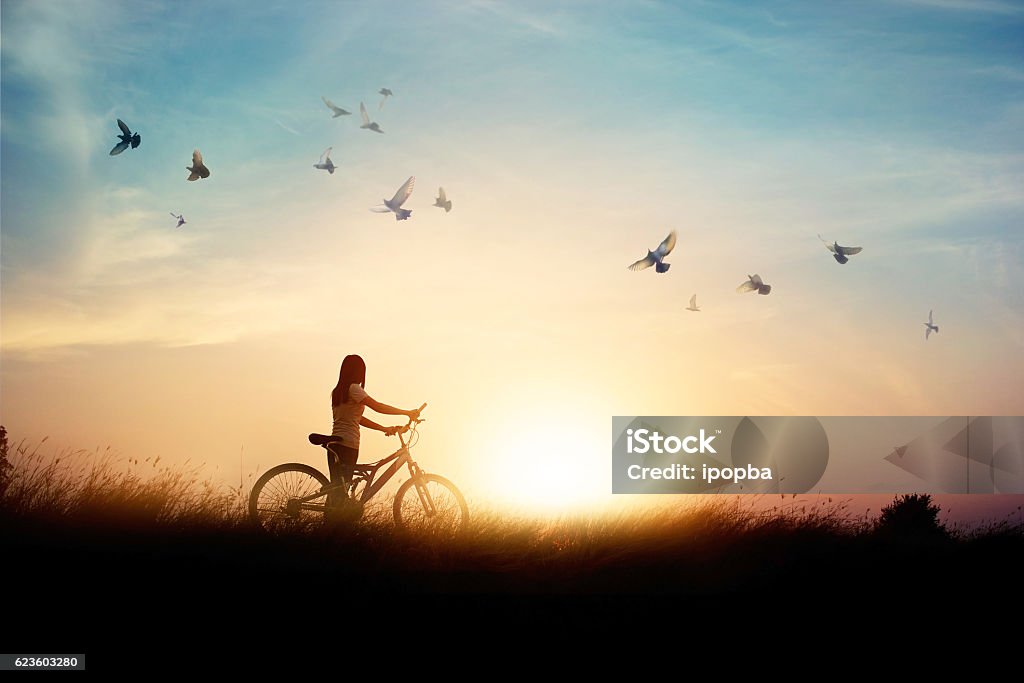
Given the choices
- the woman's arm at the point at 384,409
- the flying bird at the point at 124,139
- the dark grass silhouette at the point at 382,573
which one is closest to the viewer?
the dark grass silhouette at the point at 382,573

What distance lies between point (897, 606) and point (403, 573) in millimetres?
6188

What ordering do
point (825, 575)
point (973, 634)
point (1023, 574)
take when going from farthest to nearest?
1. point (1023, 574)
2. point (825, 575)
3. point (973, 634)

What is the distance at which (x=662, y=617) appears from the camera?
32.4 feet

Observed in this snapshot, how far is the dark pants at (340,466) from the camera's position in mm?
10945

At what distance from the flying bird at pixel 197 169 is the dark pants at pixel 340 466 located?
27.1 feet

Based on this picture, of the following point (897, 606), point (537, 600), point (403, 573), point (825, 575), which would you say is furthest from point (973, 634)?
point (403, 573)

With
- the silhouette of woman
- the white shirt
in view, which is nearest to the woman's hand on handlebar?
the silhouette of woman

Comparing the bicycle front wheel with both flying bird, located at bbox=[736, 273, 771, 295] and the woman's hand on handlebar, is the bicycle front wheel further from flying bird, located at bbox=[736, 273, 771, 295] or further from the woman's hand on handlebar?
flying bird, located at bbox=[736, 273, 771, 295]

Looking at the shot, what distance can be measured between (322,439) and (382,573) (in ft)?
6.40

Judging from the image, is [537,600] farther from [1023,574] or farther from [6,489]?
[1023,574]

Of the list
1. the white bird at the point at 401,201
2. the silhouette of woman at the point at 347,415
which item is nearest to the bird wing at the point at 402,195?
the white bird at the point at 401,201

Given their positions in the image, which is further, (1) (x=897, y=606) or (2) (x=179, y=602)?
(1) (x=897, y=606)

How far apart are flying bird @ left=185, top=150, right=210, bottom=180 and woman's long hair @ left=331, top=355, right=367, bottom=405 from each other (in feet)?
25.8

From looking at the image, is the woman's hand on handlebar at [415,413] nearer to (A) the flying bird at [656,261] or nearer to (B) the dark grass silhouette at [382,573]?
(B) the dark grass silhouette at [382,573]
